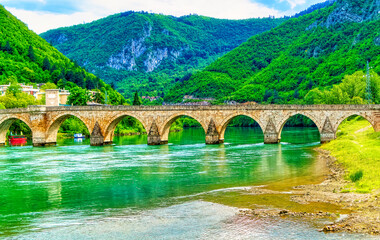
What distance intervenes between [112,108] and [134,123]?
3279cm

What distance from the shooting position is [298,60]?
129625mm

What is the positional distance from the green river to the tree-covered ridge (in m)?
71.9

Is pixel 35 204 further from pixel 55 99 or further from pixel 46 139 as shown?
pixel 55 99

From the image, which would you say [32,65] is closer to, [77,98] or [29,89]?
[29,89]

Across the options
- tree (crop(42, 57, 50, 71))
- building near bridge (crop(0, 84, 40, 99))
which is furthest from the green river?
tree (crop(42, 57, 50, 71))

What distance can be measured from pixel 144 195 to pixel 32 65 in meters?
104

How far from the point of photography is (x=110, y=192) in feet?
83.4

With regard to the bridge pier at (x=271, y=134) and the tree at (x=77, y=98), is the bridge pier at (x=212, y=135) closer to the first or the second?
the bridge pier at (x=271, y=134)

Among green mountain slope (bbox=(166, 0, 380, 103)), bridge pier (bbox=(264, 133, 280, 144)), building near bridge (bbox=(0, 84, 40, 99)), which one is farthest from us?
green mountain slope (bbox=(166, 0, 380, 103))

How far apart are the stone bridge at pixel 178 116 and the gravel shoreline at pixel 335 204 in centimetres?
2987

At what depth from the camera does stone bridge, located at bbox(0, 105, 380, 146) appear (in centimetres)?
5359

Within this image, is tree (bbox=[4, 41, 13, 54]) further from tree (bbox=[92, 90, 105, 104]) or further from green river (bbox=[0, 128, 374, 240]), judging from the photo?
green river (bbox=[0, 128, 374, 240])

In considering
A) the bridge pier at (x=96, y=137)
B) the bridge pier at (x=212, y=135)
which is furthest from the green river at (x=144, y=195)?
the bridge pier at (x=96, y=137)

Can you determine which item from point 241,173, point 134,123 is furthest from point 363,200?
point 134,123
